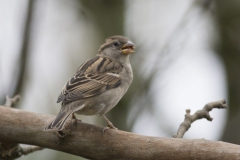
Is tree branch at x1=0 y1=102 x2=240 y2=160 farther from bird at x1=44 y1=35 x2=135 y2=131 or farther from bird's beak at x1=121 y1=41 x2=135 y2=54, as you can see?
bird's beak at x1=121 y1=41 x2=135 y2=54

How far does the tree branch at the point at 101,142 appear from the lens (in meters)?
3.99

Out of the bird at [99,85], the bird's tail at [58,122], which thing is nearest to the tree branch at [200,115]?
the bird at [99,85]

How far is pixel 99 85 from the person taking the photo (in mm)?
5543

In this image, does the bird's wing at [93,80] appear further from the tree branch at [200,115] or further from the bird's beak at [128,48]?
the tree branch at [200,115]

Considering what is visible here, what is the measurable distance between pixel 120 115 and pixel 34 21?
5.80 ft

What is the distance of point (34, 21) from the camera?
217 inches

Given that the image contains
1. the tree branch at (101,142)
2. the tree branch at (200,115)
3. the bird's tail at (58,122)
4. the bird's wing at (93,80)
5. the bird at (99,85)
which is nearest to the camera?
the tree branch at (101,142)

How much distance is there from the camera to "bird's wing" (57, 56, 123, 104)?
516 cm

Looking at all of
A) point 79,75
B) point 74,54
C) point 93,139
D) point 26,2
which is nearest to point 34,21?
point 26,2

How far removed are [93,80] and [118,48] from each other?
0.85 meters

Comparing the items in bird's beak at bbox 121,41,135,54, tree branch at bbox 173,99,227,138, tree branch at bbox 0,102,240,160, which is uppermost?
bird's beak at bbox 121,41,135,54

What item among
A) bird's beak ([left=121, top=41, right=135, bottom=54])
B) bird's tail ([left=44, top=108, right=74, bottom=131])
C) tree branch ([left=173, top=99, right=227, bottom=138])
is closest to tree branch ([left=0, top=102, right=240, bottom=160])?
bird's tail ([left=44, top=108, right=74, bottom=131])

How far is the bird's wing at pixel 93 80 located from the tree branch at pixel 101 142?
17.2 inches

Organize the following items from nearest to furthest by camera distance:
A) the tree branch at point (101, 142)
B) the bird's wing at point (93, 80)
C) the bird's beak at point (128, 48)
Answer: the tree branch at point (101, 142) < the bird's wing at point (93, 80) < the bird's beak at point (128, 48)
